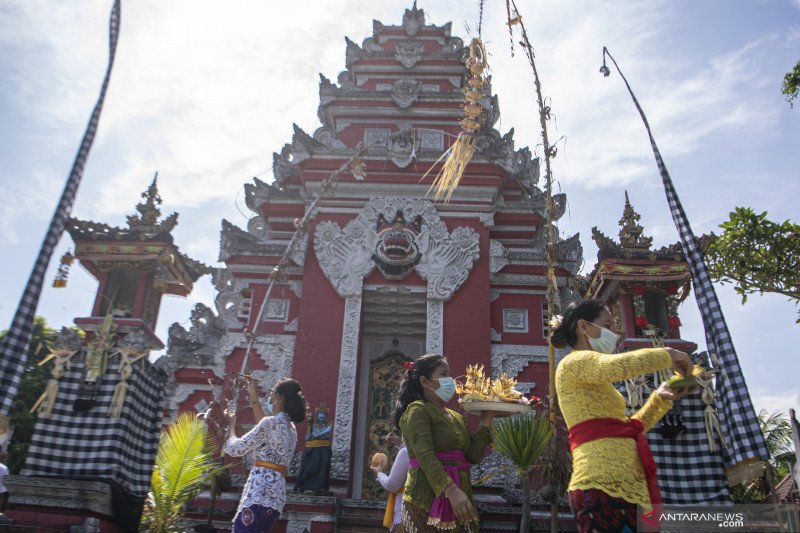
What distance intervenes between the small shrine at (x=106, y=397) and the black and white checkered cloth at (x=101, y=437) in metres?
0.01

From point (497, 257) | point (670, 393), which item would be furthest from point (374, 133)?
point (670, 393)

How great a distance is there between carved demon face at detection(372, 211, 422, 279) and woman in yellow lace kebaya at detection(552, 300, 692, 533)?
7.76 m

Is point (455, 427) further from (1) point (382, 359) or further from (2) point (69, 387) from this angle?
(1) point (382, 359)

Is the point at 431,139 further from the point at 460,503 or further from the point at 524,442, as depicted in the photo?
the point at 460,503

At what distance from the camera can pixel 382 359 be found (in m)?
11.9

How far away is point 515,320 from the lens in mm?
11375

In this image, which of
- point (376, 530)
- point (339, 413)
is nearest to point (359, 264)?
point (339, 413)

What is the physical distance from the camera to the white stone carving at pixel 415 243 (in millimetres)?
11328

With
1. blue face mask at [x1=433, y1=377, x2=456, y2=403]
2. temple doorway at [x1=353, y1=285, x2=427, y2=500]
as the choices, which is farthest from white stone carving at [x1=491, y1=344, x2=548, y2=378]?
blue face mask at [x1=433, y1=377, x2=456, y2=403]

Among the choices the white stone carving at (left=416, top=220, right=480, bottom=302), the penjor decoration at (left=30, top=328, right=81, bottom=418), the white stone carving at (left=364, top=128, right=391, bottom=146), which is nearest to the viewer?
the penjor decoration at (left=30, top=328, right=81, bottom=418)

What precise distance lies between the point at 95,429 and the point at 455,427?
20.2ft

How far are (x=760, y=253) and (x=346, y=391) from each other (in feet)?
21.2

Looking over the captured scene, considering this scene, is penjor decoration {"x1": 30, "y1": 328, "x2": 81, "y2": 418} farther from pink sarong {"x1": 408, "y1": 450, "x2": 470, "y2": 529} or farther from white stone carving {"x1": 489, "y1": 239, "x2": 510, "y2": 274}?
white stone carving {"x1": 489, "y1": 239, "x2": 510, "y2": 274}

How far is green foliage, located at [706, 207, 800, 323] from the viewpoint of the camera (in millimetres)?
8031
